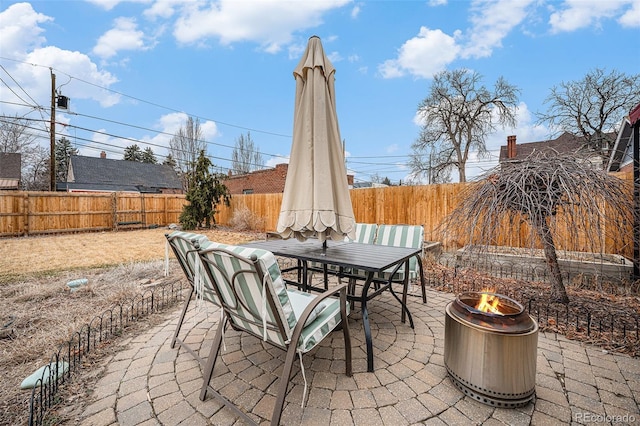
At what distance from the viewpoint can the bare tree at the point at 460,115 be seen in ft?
57.0

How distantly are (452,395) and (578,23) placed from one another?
8.32m

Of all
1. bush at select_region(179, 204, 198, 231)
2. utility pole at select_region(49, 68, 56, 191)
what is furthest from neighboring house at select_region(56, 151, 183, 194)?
bush at select_region(179, 204, 198, 231)

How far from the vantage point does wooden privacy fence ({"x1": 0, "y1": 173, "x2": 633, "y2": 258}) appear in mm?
7301

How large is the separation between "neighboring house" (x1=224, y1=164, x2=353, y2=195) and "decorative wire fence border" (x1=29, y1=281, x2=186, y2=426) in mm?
15047

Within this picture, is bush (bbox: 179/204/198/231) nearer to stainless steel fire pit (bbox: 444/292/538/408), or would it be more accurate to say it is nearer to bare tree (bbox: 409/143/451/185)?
stainless steel fire pit (bbox: 444/292/538/408)

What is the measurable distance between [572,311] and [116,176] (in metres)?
29.0

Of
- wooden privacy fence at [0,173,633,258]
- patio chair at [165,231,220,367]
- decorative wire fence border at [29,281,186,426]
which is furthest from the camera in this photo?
wooden privacy fence at [0,173,633,258]

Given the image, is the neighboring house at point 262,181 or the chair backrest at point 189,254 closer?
the chair backrest at point 189,254

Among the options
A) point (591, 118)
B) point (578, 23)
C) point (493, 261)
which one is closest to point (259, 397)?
point (493, 261)

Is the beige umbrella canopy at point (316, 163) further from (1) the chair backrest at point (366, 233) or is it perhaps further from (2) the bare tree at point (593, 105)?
(2) the bare tree at point (593, 105)

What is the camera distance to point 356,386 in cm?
181

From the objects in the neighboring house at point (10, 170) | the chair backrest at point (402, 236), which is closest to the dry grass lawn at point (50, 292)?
the chair backrest at point (402, 236)

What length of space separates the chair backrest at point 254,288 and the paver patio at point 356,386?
478 mm

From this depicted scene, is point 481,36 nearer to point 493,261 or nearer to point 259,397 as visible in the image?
point 493,261
